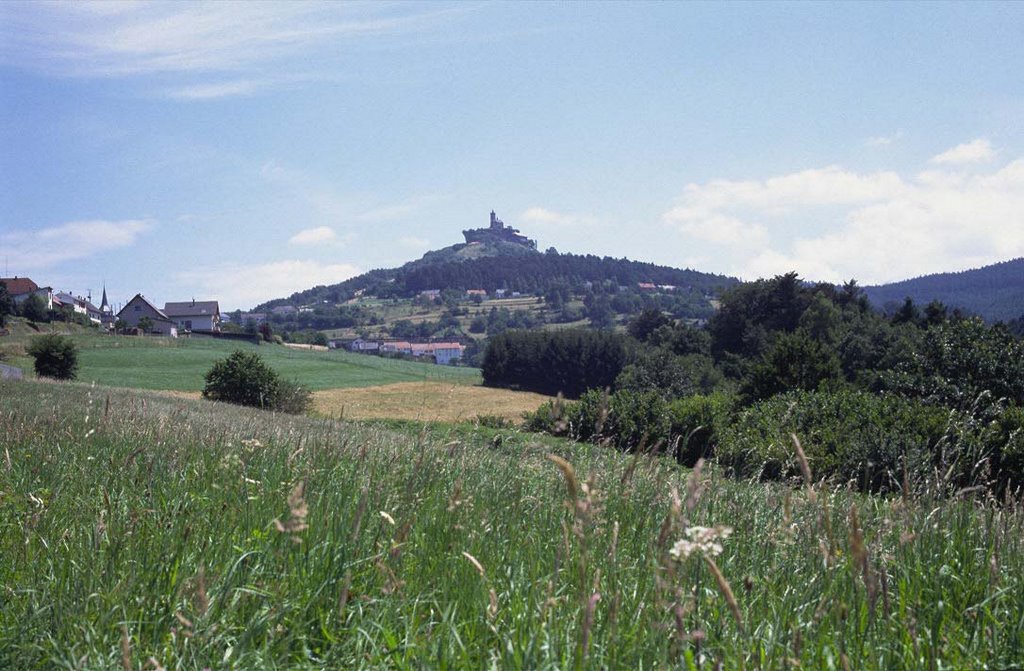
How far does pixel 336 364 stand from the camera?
74.2 metres

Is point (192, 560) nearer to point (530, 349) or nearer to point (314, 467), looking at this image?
point (314, 467)

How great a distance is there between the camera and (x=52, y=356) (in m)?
43.6

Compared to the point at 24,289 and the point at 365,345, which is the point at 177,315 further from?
the point at 365,345

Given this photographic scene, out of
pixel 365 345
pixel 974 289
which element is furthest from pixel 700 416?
pixel 974 289

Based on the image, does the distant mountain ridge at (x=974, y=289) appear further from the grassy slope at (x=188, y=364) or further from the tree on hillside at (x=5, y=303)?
the tree on hillside at (x=5, y=303)

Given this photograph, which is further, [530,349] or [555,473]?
[530,349]

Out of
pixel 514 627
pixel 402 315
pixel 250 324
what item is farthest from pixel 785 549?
pixel 402 315

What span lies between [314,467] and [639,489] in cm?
168

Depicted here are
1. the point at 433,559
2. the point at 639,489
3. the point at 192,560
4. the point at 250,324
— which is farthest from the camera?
the point at 250,324

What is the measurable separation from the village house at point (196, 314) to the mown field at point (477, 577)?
120 m

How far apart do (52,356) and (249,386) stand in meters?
14.3

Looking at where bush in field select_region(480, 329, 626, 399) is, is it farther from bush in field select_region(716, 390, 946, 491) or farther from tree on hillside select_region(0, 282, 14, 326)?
bush in field select_region(716, 390, 946, 491)

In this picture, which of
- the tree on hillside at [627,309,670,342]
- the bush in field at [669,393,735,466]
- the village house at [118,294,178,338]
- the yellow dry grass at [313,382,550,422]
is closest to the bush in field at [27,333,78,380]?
the yellow dry grass at [313,382,550,422]

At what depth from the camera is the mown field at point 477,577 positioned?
7.41 feet
